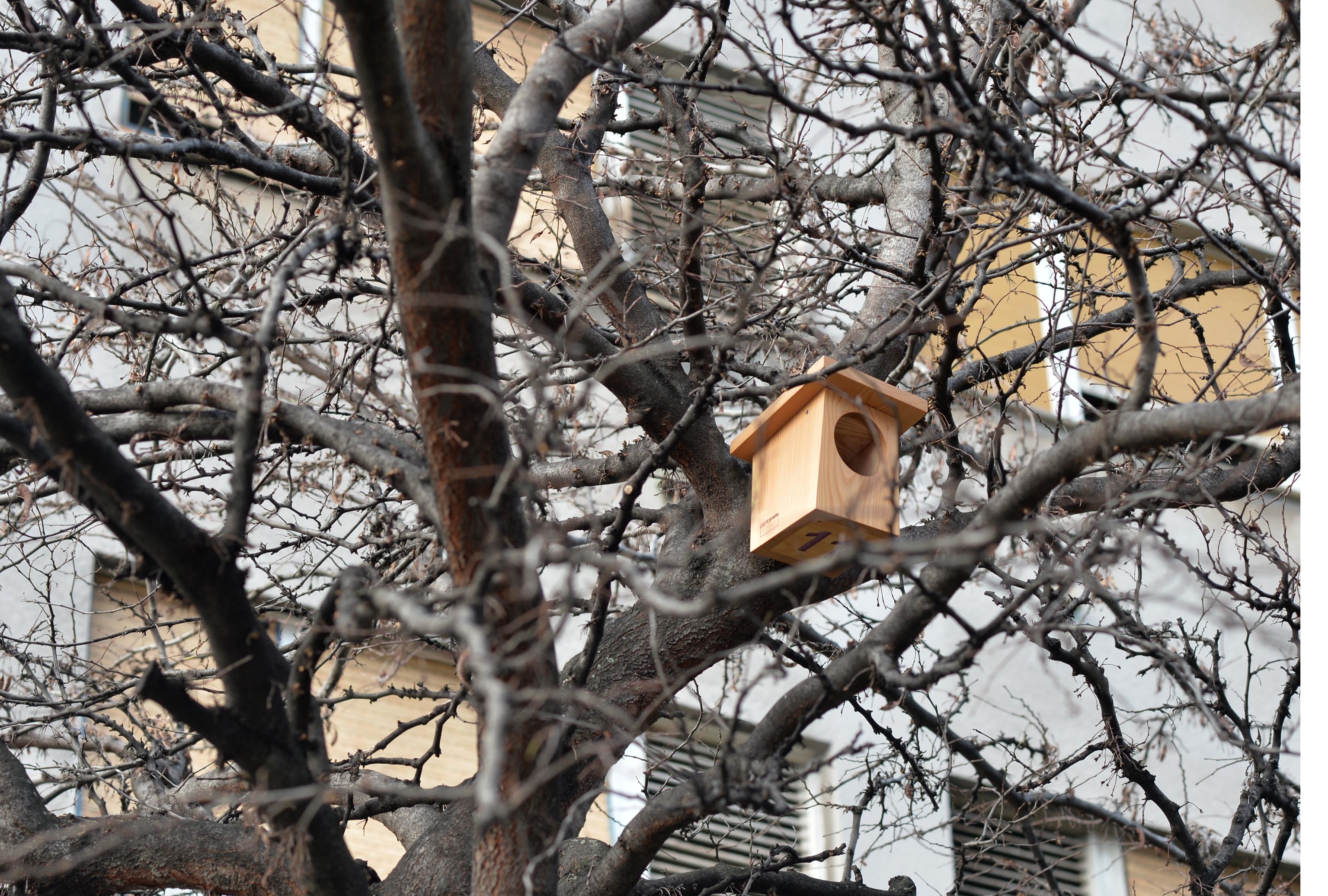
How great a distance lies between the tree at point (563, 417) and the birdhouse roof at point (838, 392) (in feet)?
0.42

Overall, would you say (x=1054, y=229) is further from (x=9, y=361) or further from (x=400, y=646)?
(x=9, y=361)

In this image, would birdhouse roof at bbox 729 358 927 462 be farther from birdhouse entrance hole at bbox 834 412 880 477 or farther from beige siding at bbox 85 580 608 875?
beige siding at bbox 85 580 608 875

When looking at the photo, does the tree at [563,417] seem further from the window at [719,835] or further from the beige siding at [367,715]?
the window at [719,835]

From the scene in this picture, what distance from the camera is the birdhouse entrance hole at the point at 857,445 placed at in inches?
169

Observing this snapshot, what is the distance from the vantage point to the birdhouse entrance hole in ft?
14.1

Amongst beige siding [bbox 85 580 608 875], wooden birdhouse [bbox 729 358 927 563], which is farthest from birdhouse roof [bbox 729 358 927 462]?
beige siding [bbox 85 580 608 875]

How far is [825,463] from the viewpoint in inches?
157

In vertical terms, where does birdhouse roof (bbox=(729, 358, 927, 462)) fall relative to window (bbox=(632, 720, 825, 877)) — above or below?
above

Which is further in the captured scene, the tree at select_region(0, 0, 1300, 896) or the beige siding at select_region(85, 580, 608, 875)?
the beige siding at select_region(85, 580, 608, 875)

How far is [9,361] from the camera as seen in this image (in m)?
2.73

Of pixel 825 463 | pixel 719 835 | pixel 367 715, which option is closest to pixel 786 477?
pixel 825 463

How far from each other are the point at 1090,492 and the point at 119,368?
5068mm

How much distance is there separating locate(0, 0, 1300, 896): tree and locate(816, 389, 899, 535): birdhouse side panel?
18cm
